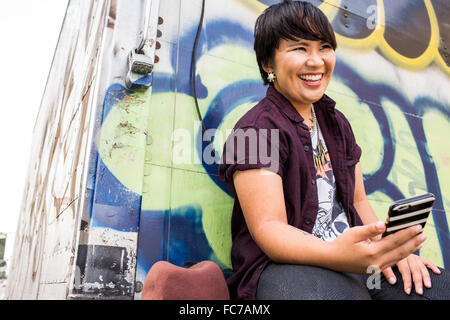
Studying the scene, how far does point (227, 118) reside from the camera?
7.25 feet

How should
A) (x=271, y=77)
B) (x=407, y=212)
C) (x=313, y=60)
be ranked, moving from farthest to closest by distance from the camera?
1. (x=271, y=77)
2. (x=313, y=60)
3. (x=407, y=212)

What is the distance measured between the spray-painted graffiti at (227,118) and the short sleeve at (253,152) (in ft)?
1.63

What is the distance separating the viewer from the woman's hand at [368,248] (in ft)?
3.68

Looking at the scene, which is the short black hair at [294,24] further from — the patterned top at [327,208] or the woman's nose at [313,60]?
the patterned top at [327,208]

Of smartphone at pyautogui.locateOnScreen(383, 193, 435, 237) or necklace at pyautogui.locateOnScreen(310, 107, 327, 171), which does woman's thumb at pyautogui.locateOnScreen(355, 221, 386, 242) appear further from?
necklace at pyautogui.locateOnScreen(310, 107, 327, 171)

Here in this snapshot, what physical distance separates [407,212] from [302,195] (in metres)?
0.46

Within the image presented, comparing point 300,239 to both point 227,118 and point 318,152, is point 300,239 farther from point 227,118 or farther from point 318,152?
point 227,118

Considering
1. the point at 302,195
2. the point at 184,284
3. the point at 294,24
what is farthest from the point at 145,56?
the point at 184,284

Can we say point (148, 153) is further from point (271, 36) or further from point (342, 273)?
point (342, 273)

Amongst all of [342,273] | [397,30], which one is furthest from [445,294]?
[397,30]

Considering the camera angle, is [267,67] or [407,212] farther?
[267,67]

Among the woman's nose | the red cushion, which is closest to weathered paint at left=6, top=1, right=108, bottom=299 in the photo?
the red cushion

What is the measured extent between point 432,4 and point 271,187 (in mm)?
2981

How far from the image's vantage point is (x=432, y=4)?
3447mm
